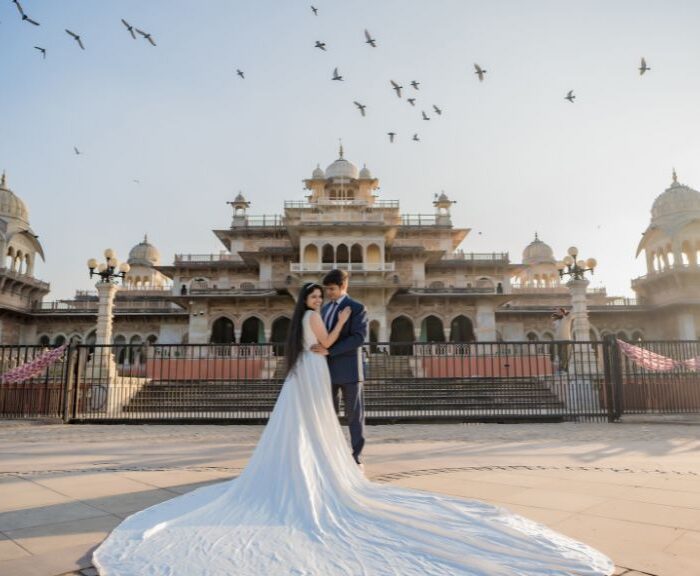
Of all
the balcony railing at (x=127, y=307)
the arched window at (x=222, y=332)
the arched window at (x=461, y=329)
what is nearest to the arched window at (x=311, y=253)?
the arched window at (x=222, y=332)

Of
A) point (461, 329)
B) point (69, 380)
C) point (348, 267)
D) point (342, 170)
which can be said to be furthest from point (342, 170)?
point (69, 380)

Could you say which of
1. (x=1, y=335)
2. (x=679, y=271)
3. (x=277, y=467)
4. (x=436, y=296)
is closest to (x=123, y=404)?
(x=277, y=467)

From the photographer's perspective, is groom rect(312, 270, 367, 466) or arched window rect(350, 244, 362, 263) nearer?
groom rect(312, 270, 367, 466)

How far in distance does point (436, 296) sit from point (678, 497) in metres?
25.0

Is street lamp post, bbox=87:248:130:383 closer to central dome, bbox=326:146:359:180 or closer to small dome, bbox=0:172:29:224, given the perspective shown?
central dome, bbox=326:146:359:180

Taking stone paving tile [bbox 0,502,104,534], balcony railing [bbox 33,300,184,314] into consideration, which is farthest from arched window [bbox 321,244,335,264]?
stone paving tile [bbox 0,502,104,534]

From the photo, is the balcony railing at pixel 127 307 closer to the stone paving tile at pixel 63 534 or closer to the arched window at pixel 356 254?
the arched window at pixel 356 254

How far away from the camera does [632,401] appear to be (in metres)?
11.1

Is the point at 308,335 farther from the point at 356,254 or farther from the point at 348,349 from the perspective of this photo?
the point at 356,254

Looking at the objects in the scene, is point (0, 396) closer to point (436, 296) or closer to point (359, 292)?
point (359, 292)

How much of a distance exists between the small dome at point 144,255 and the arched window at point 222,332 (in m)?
20.3

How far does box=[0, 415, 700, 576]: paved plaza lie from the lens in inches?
102

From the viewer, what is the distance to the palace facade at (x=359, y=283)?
28.6 meters

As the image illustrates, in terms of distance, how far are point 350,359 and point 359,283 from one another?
22.7 meters
